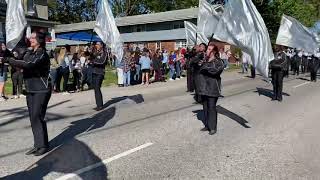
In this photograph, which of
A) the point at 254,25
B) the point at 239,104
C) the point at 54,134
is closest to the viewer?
the point at 54,134

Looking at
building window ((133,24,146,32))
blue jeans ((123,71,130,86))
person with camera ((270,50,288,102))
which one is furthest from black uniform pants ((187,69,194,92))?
building window ((133,24,146,32))

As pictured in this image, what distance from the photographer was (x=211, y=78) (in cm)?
973

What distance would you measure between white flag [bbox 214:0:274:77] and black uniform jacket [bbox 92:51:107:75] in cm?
361

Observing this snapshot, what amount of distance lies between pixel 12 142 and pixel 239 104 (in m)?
7.94

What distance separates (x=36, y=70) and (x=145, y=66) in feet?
49.4

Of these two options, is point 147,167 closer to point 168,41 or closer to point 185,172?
point 185,172

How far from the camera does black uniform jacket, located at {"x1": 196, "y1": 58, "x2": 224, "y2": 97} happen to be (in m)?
9.62

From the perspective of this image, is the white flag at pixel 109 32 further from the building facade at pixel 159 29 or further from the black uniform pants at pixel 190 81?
the building facade at pixel 159 29

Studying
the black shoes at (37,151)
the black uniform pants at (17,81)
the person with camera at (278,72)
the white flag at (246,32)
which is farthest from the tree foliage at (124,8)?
the black shoes at (37,151)

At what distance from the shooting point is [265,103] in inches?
609

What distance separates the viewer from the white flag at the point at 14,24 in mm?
9625

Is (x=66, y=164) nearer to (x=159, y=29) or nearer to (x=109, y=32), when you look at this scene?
(x=109, y=32)

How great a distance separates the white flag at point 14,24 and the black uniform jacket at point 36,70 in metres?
1.90

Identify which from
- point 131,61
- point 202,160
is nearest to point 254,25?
point 202,160
